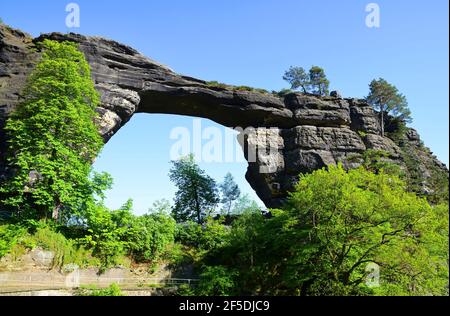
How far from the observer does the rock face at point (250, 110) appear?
3080cm

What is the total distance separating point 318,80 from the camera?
4569cm

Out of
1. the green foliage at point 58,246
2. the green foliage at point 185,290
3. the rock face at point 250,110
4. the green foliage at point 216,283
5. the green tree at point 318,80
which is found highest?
the green tree at point 318,80

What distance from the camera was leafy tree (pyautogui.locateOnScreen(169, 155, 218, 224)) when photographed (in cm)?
3431

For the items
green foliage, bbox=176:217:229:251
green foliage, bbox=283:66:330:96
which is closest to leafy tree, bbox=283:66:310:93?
green foliage, bbox=283:66:330:96

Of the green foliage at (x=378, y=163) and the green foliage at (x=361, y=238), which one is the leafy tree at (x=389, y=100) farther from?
the green foliage at (x=361, y=238)

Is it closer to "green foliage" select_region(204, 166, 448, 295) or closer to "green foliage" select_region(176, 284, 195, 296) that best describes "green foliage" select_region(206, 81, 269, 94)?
"green foliage" select_region(204, 166, 448, 295)

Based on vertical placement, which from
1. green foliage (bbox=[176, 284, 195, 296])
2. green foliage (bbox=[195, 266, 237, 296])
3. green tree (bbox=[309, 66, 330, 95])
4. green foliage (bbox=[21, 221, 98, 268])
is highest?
green tree (bbox=[309, 66, 330, 95])

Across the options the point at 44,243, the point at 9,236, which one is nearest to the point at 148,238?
Answer: the point at 44,243

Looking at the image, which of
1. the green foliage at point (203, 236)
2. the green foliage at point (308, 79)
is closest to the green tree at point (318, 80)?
the green foliage at point (308, 79)

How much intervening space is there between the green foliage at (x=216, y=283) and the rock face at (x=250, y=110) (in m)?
14.5

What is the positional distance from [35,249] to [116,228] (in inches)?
166

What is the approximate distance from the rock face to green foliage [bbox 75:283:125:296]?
1520cm

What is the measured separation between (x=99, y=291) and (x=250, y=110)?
2362 cm

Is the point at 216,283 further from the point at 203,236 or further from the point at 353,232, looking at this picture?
the point at 353,232
